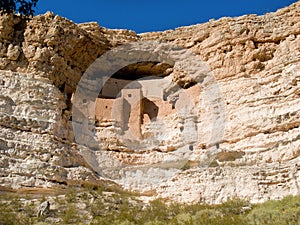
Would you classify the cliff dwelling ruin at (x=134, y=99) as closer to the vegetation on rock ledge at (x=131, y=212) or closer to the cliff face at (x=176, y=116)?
the cliff face at (x=176, y=116)

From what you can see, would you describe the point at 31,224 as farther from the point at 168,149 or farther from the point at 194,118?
the point at 194,118

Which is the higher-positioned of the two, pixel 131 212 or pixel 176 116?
pixel 176 116

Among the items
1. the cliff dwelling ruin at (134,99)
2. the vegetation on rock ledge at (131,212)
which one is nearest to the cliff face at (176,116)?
the cliff dwelling ruin at (134,99)

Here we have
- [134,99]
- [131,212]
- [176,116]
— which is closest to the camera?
[131,212]

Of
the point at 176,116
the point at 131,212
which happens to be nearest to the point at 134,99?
the point at 176,116

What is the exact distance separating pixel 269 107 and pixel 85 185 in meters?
6.79

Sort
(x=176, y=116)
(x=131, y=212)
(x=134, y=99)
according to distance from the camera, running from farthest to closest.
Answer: (x=134, y=99) → (x=176, y=116) → (x=131, y=212)

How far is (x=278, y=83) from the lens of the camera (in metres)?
16.3

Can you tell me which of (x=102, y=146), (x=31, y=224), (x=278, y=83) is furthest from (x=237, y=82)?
(x=31, y=224)

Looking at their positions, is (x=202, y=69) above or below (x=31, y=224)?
above

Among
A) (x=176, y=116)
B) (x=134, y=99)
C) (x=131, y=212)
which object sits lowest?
(x=131, y=212)

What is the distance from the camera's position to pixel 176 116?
63.0 ft

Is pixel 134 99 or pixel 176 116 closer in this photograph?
pixel 176 116

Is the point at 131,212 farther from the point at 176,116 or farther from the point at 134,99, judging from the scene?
the point at 134,99
